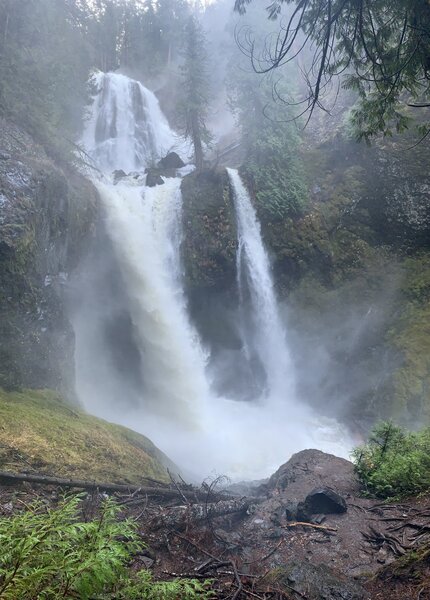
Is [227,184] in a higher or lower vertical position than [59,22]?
lower

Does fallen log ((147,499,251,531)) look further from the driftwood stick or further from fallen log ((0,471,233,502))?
the driftwood stick

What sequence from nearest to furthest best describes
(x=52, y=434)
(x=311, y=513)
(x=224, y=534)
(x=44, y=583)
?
(x=44, y=583), (x=224, y=534), (x=311, y=513), (x=52, y=434)

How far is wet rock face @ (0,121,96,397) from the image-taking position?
10.5 m

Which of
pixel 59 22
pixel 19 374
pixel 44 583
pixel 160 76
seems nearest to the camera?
pixel 44 583

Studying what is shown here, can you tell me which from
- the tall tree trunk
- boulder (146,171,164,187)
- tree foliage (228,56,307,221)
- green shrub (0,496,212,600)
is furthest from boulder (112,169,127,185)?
green shrub (0,496,212,600)

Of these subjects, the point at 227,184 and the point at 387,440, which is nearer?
the point at 387,440

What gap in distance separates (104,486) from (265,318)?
48.1 ft

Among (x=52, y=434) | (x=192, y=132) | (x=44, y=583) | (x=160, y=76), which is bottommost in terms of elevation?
(x=44, y=583)

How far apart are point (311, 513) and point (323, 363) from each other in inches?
533

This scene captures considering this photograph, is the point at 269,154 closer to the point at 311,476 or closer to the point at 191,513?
the point at 311,476

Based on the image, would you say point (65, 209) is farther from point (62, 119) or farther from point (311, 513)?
point (311, 513)

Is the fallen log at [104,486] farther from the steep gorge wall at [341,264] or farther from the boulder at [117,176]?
the boulder at [117,176]

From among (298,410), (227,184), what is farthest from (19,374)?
(227,184)

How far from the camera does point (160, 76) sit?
145 feet
